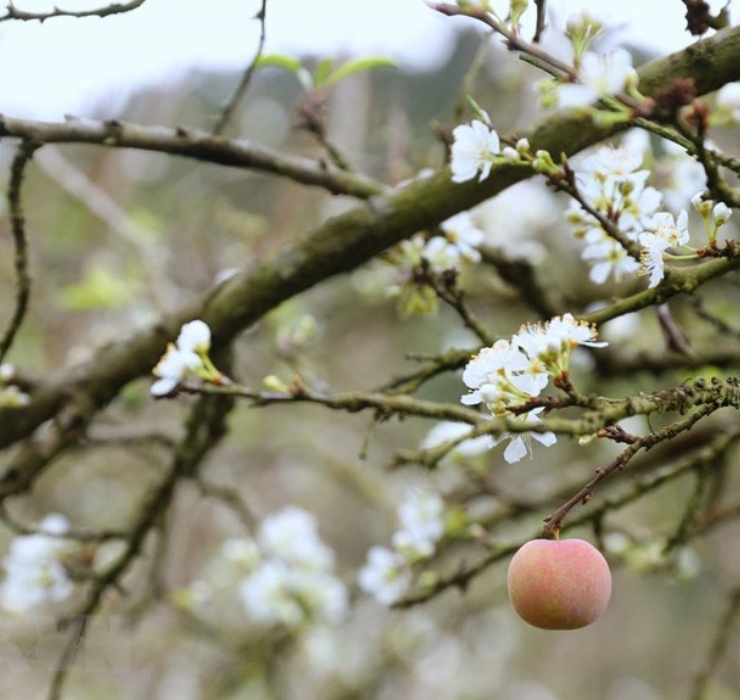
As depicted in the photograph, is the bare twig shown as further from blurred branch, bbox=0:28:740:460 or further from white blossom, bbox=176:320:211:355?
white blossom, bbox=176:320:211:355

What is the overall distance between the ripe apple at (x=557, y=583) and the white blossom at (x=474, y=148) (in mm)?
484

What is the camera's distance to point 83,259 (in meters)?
4.50

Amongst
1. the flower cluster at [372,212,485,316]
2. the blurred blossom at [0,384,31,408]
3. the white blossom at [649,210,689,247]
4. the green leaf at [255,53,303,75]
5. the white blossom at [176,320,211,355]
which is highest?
the white blossom at [649,210,689,247]

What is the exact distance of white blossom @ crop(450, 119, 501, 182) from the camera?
1.24 m

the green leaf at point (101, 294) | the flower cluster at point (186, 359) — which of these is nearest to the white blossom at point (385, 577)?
the flower cluster at point (186, 359)

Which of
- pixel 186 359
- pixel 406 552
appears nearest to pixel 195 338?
pixel 186 359

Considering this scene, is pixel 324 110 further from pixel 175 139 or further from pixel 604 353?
pixel 604 353

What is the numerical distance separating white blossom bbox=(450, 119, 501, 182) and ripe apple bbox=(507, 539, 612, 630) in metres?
0.48

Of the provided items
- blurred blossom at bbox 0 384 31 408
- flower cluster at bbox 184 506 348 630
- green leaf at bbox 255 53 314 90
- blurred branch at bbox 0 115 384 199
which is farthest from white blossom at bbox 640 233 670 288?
flower cluster at bbox 184 506 348 630

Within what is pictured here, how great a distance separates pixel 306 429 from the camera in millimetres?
4492

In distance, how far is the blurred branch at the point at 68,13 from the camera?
1309mm

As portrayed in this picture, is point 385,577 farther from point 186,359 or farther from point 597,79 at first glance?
point 597,79

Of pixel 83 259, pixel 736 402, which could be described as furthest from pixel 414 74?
pixel 736 402

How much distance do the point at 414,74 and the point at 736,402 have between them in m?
7.64
